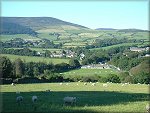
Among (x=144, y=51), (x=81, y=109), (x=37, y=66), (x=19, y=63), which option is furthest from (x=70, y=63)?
(x=81, y=109)

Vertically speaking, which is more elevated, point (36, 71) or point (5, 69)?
point (5, 69)

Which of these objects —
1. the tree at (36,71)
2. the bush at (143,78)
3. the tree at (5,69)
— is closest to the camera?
the tree at (5,69)

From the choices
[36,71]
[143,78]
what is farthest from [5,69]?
[36,71]

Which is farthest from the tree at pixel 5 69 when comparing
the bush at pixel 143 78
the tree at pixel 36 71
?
the bush at pixel 143 78

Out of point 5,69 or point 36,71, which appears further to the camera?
point 36,71

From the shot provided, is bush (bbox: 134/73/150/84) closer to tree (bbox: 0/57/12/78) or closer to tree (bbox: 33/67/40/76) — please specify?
tree (bbox: 0/57/12/78)

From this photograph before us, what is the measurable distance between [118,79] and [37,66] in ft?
140

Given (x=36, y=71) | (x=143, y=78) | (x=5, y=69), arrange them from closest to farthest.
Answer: (x=5, y=69), (x=143, y=78), (x=36, y=71)

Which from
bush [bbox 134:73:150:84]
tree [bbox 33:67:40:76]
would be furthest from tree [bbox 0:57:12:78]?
bush [bbox 134:73:150:84]

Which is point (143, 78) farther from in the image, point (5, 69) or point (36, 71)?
point (36, 71)

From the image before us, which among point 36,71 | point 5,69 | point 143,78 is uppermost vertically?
point 5,69

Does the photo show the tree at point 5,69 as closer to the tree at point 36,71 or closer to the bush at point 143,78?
the tree at point 36,71

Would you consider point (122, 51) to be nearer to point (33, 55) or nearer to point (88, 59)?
point (88, 59)

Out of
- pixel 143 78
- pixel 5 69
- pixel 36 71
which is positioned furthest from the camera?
pixel 36 71
